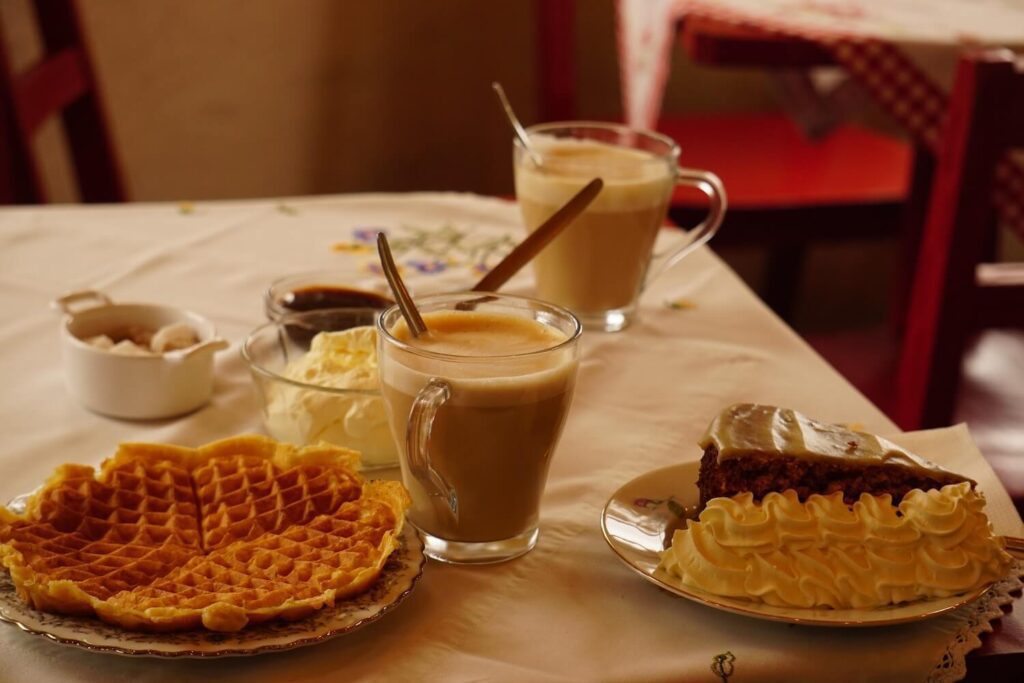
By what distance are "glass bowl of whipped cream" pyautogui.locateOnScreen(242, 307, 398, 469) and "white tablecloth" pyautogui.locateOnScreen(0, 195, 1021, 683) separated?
0.21 ft

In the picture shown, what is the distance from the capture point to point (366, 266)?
119 cm

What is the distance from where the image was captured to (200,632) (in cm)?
55

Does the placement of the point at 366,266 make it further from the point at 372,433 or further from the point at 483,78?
the point at 483,78

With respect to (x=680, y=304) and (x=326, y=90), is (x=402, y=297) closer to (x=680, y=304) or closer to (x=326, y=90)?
(x=680, y=304)

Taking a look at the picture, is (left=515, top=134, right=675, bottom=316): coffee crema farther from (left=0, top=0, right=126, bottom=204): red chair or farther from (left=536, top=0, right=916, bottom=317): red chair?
(left=536, top=0, right=916, bottom=317): red chair

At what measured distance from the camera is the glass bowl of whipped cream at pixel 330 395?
0.76 metres

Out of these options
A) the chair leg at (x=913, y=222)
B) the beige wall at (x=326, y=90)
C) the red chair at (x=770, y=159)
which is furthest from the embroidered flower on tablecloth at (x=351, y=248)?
the beige wall at (x=326, y=90)

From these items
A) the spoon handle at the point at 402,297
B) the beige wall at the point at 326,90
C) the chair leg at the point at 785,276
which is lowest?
the chair leg at the point at 785,276

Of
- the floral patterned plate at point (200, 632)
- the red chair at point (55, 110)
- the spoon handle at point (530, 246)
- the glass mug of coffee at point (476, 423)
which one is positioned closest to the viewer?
the floral patterned plate at point (200, 632)

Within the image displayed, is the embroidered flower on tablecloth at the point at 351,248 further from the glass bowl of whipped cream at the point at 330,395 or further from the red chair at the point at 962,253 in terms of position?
the red chair at the point at 962,253

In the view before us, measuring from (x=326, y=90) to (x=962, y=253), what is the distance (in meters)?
1.98

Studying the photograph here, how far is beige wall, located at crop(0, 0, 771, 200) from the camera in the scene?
2604 mm

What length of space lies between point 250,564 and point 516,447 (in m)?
0.16

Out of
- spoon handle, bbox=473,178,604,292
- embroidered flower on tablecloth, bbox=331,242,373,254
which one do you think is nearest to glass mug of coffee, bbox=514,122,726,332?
spoon handle, bbox=473,178,604,292
